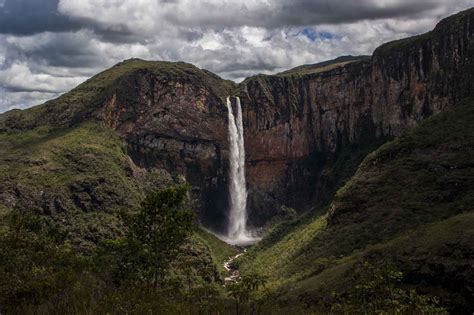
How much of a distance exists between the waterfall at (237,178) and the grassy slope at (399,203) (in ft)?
157

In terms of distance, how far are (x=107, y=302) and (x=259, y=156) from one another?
12540 centimetres

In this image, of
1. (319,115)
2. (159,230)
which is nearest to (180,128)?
(319,115)

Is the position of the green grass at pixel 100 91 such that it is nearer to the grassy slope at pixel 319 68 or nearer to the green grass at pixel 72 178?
the green grass at pixel 72 178

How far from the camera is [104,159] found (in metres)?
104

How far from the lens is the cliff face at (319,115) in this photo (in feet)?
367

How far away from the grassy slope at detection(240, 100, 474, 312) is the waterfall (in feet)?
157

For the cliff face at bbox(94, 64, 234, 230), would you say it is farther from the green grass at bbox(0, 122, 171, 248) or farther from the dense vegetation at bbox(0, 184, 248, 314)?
the dense vegetation at bbox(0, 184, 248, 314)

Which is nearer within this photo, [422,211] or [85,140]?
[422,211]

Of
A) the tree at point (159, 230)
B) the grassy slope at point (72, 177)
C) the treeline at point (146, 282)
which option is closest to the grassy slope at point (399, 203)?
the treeline at point (146, 282)

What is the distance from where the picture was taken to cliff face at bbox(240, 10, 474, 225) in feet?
367

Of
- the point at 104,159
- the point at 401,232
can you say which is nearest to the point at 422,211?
the point at 401,232

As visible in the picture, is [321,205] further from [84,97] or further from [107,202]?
[84,97]

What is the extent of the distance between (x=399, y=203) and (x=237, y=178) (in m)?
72.8

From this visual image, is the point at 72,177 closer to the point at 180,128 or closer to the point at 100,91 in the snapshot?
the point at 100,91
